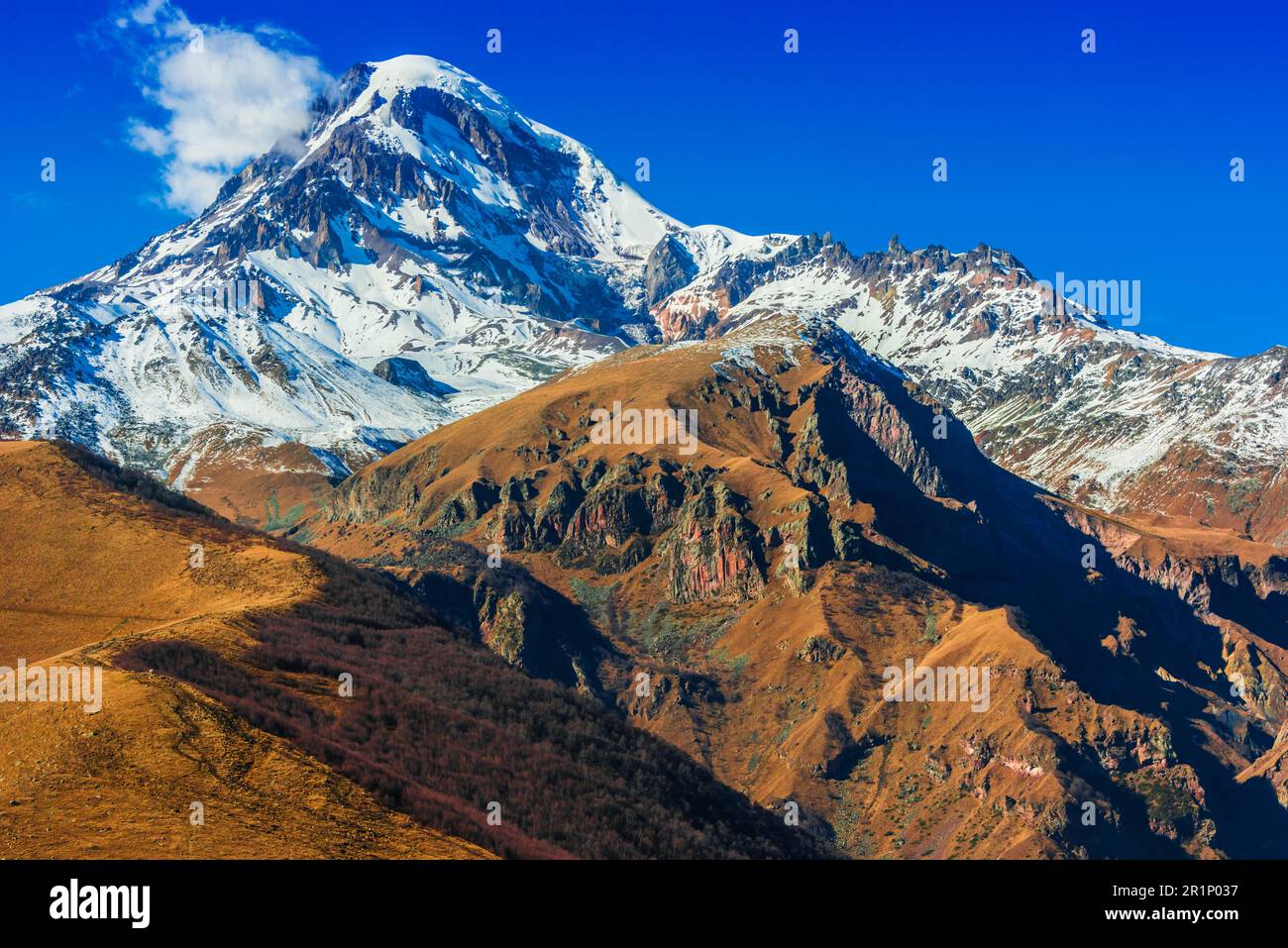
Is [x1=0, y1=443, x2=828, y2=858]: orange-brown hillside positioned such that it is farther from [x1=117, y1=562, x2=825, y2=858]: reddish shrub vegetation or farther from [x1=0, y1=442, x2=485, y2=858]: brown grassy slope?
[x1=117, y1=562, x2=825, y2=858]: reddish shrub vegetation

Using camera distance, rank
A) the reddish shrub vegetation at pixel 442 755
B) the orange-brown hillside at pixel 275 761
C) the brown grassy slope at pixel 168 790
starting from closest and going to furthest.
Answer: the brown grassy slope at pixel 168 790 → the orange-brown hillside at pixel 275 761 → the reddish shrub vegetation at pixel 442 755

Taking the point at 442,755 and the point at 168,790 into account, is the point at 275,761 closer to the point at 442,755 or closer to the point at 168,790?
the point at 168,790

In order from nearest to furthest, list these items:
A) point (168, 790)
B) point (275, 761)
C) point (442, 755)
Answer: point (168, 790), point (275, 761), point (442, 755)

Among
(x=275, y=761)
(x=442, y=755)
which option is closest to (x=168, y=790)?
(x=275, y=761)

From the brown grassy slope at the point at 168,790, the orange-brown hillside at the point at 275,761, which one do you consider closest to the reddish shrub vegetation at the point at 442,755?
the orange-brown hillside at the point at 275,761

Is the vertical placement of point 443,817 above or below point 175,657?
below

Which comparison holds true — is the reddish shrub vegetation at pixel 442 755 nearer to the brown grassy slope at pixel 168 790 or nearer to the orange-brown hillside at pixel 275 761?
the orange-brown hillside at pixel 275 761
